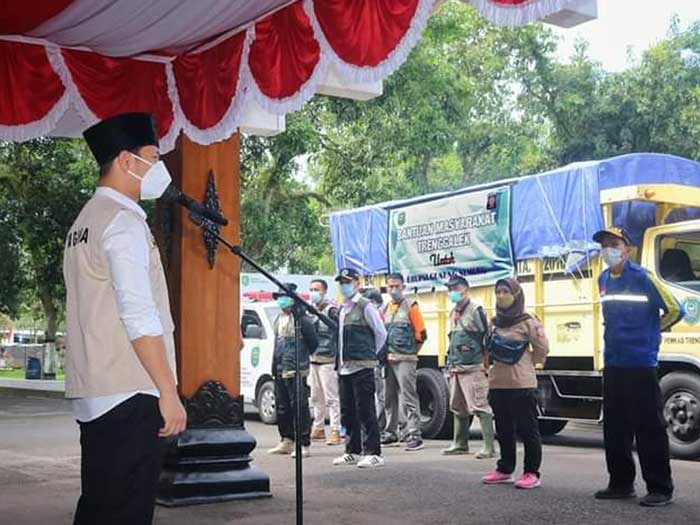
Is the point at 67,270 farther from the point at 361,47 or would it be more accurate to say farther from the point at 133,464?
the point at 361,47

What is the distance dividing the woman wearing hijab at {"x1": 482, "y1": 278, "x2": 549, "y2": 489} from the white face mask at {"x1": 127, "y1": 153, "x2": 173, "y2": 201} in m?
4.60

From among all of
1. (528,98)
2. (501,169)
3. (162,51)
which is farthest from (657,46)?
(162,51)

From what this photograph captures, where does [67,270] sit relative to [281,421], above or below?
above

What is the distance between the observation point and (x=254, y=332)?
14.0 m

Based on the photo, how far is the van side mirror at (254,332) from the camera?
13922 millimetres

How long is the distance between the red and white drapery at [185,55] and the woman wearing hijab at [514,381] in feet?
9.49

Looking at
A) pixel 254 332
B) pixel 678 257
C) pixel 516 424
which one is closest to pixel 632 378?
pixel 516 424

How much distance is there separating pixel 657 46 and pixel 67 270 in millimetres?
24228

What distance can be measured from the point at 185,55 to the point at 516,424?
3.94 m

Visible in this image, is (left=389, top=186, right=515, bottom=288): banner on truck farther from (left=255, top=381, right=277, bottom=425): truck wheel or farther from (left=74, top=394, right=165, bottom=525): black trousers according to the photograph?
(left=74, top=394, right=165, bottom=525): black trousers

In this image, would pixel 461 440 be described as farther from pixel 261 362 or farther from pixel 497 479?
pixel 261 362

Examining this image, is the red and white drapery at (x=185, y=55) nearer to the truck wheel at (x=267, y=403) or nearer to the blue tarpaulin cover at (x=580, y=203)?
the blue tarpaulin cover at (x=580, y=203)

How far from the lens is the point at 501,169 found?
2781 cm

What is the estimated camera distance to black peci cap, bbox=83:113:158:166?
11.6ft
